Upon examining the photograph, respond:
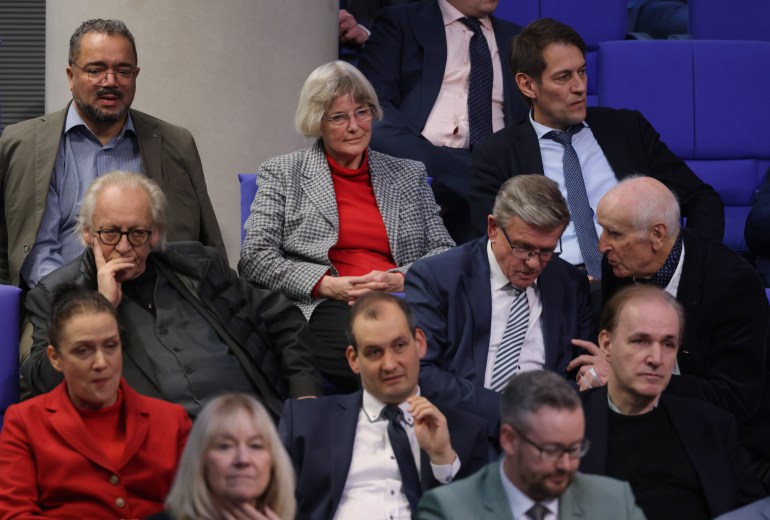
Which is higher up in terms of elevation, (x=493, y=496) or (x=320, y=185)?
(x=320, y=185)

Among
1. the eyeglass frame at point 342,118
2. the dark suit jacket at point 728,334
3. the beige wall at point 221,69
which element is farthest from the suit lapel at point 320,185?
the dark suit jacket at point 728,334

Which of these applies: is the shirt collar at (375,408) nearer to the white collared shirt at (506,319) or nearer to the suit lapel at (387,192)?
the white collared shirt at (506,319)

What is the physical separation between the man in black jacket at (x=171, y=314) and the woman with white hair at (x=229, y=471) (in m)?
0.92

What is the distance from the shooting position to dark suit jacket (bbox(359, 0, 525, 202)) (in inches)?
191

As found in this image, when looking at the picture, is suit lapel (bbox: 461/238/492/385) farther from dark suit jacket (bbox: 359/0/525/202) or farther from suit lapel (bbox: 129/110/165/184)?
dark suit jacket (bbox: 359/0/525/202)

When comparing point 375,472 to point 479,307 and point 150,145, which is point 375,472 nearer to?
point 479,307

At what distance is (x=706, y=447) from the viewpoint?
314cm

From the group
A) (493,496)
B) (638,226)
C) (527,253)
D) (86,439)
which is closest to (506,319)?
(527,253)

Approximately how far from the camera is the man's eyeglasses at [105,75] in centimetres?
406

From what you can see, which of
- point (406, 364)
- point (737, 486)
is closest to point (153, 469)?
point (406, 364)

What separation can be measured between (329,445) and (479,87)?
2.15 m

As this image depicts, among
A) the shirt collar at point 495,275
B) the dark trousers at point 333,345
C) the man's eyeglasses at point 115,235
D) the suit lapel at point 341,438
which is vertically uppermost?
the man's eyeglasses at point 115,235

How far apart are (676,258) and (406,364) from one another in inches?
38.2

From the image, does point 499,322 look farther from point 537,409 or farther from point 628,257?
point 537,409
